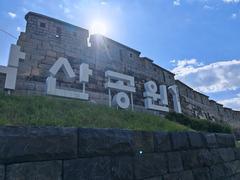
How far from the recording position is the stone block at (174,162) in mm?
3186

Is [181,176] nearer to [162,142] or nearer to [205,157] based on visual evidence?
[162,142]

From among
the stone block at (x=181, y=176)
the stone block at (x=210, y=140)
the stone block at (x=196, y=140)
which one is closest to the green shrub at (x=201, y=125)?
the stone block at (x=210, y=140)

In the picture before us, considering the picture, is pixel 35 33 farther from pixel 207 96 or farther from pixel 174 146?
pixel 207 96

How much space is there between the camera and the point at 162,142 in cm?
321

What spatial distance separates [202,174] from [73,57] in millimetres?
4864

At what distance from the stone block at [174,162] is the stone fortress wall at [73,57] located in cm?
362

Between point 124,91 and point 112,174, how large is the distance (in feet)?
15.6

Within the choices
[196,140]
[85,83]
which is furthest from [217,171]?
[85,83]

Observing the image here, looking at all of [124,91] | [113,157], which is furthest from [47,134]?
[124,91]

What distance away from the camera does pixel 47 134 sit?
207cm

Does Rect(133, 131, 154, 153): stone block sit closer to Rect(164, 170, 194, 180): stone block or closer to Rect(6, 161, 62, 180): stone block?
Rect(164, 170, 194, 180): stone block

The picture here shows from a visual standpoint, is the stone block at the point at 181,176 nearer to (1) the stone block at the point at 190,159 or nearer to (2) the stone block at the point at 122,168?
(1) the stone block at the point at 190,159

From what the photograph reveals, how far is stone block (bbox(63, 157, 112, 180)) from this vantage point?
211 centimetres

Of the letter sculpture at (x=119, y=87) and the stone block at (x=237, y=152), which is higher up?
the letter sculpture at (x=119, y=87)
